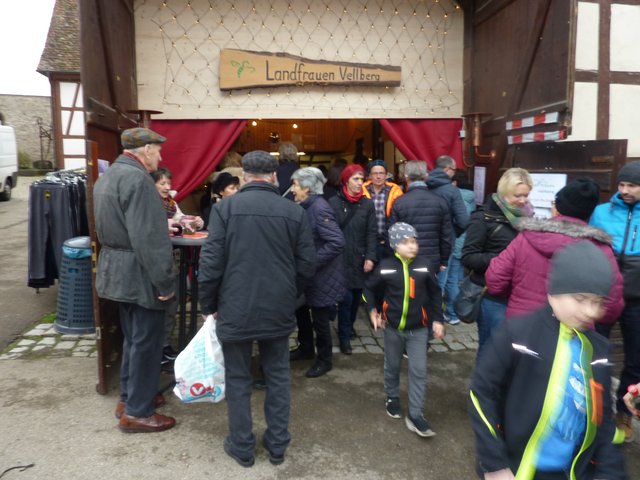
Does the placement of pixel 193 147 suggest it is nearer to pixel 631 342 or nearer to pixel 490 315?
pixel 490 315

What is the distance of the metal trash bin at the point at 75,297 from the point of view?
16.2ft

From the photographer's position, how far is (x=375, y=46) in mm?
5816

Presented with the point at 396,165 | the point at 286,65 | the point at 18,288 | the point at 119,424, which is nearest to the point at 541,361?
the point at 119,424

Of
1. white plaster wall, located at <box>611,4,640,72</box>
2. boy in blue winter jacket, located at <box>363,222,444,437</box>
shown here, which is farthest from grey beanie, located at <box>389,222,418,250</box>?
white plaster wall, located at <box>611,4,640,72</box>

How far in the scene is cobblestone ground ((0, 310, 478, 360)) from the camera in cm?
468

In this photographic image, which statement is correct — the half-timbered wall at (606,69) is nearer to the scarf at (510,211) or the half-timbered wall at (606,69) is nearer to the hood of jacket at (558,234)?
the scarf at (510,211)

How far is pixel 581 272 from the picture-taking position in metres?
1.56

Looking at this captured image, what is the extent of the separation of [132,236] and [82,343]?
7.79 feet

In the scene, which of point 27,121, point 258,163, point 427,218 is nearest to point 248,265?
point 258,163

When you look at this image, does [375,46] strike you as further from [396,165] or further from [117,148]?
[117,148]

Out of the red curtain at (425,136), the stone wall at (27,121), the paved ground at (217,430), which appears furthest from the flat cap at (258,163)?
the stone wall at (27,121)

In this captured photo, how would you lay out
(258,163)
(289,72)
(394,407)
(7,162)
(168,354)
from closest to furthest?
1. (258,163)
2. (394,407)
3. (168,354)
4. (289,72)
5. (7,162)

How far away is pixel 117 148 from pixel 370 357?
2.87m

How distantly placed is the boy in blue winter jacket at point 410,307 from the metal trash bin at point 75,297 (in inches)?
118
